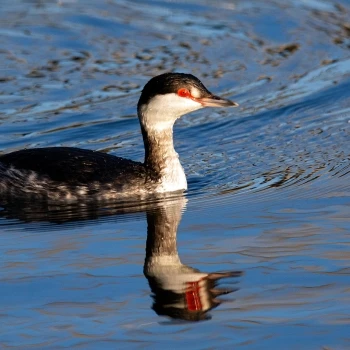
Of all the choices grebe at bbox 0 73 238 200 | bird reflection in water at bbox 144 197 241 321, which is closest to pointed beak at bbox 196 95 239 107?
grebe at bbox 0 73 238 200

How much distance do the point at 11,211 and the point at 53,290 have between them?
286cm

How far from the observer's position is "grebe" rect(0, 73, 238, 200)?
11.5m

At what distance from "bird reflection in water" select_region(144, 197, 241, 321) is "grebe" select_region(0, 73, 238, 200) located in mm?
1442

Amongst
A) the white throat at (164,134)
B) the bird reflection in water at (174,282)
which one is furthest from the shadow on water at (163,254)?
the white throat at (164,134)

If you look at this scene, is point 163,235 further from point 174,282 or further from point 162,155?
point 162,155

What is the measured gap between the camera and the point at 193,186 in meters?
12.0

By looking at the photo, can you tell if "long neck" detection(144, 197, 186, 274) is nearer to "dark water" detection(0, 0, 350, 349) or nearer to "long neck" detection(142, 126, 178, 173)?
"dark water" detection(0, 0, 350, 349)

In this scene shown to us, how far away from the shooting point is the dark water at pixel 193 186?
7.79 m

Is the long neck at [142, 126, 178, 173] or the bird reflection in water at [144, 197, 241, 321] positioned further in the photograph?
the long neck at [142, 126, 178, 173]

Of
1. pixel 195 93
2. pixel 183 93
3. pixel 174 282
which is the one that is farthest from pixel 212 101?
pixel 174 282

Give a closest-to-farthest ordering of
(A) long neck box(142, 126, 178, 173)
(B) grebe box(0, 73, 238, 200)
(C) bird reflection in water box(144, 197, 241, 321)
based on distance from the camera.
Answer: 1. (C) bird reflection in water box(144, 197, 241, 321)
2. (B) grebe box(0, 73, 238, 200)
3. (A) long neck box(142, 126, 178, 173)

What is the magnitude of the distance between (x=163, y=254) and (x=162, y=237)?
497mm

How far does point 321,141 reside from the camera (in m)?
13.4

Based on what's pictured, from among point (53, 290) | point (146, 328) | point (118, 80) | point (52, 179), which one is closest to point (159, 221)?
point (52, 179)
